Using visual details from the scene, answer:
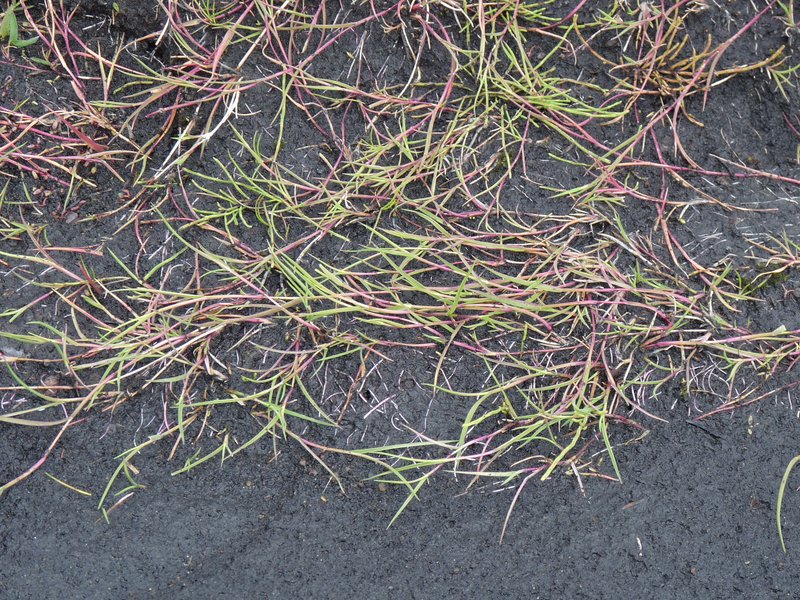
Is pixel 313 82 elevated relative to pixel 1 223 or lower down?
elevated

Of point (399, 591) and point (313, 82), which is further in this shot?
point (313, 82)

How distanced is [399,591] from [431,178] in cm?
100

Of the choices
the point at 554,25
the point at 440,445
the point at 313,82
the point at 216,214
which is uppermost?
the point at 554,25

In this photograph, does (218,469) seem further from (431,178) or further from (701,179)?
(701,179)

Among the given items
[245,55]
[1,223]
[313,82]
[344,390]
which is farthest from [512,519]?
[1,223]

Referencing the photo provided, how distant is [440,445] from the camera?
5.26 ft

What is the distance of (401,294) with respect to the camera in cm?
165

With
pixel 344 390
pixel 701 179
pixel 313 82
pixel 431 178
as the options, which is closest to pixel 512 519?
pixel 344 390

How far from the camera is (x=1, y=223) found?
1.67 metres

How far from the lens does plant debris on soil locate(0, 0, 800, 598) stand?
159 centimetres

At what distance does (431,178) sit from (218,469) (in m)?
Answer: 0.88

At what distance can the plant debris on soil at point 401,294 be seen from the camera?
5.23 feet

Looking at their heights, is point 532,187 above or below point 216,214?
above

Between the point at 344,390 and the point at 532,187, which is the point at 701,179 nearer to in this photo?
the point at 532,187
